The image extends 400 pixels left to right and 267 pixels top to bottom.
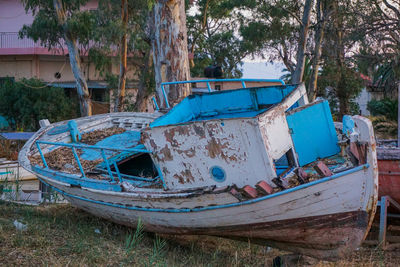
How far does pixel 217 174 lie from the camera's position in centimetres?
557

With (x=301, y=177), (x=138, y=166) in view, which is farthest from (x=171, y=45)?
(x=301, y=177)

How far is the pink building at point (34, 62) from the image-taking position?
73.5 feet

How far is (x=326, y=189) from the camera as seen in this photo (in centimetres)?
509

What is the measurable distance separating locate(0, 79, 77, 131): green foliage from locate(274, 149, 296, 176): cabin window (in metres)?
15.5

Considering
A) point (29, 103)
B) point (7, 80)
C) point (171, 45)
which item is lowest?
point (29, 103)

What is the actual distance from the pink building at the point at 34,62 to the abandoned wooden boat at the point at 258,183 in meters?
16.3

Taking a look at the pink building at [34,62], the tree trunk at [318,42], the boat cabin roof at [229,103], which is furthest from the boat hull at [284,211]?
the pink building at [34,62]

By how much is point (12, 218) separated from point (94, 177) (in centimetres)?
134

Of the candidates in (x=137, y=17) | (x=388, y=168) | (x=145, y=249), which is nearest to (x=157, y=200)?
(x=145, y=249)

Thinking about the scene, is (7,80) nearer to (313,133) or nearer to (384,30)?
(384,30)

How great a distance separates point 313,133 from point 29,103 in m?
16.5

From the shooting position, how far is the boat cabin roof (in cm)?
738

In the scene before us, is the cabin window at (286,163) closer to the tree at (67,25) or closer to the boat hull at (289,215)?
the boat hull at (289,215)

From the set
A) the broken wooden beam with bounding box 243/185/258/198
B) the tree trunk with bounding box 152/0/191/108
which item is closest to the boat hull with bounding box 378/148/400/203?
the broken wooden beam with bounding box 243/185/258/198
